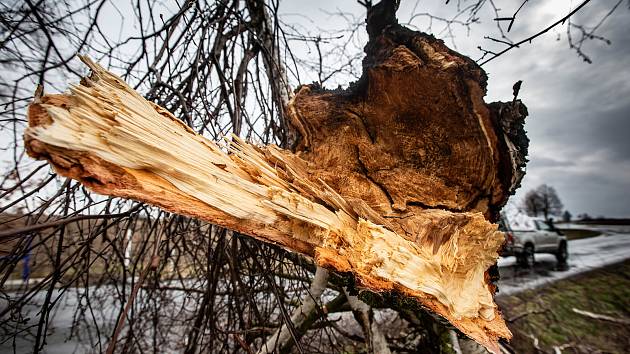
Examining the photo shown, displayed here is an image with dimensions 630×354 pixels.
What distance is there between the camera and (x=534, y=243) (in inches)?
362

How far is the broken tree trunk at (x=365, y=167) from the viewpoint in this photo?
2.31 feet

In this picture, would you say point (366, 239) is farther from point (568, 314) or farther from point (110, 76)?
point (568, 314)

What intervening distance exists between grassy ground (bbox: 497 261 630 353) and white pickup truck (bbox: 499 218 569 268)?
1.55 m

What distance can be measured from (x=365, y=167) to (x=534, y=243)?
10.5m

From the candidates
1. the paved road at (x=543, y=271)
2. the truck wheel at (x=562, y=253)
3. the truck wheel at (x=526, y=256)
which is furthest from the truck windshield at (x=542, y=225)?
the paved road at (x=543, y=271)

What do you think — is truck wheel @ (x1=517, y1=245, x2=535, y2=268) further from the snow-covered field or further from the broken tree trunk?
the broken tree trunk

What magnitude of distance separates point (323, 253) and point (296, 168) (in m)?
0.47

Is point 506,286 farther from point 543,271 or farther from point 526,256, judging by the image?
point 526,256

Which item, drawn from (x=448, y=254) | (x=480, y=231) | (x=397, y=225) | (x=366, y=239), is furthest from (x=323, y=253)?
(x=480, y=231)

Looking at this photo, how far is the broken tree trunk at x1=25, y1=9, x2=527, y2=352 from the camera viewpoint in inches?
27.7

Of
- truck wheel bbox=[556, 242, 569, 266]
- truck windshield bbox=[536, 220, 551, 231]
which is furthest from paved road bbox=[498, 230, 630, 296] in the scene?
truck windshield bbox=[536, 220, 551, 231]

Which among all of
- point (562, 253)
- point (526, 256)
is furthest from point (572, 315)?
point (562, 253)

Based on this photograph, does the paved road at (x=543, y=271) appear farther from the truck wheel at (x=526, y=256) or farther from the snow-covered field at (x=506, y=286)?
the truck wheel at (x=526, y=256)

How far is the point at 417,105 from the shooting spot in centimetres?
132
